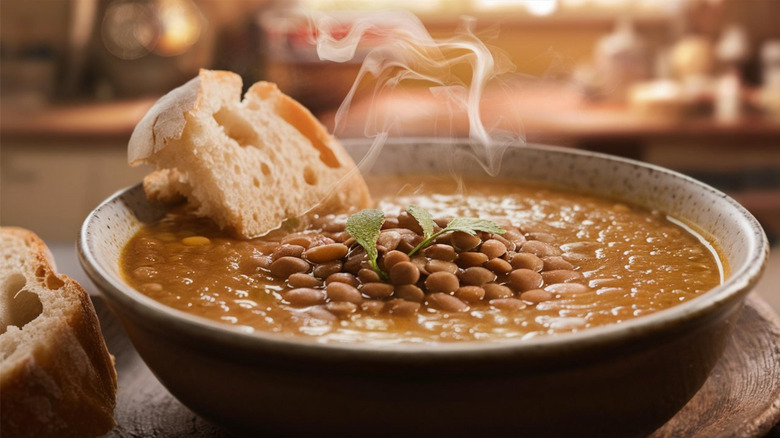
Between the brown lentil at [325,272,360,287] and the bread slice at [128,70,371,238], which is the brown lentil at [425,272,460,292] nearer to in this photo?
the brown lentil at [325,272,360,287]

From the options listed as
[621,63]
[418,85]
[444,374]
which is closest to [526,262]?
[444,374]

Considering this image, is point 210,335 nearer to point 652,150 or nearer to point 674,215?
point 674,215

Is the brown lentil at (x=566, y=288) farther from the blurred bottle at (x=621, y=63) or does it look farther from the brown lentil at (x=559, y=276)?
the blurred bottle at (x=621, y=63)

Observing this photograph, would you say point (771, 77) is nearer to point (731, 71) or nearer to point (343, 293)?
point (731, 71)

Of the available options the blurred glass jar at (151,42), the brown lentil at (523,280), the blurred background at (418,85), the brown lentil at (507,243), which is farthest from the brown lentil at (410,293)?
the blurred glass jar at (151,42)

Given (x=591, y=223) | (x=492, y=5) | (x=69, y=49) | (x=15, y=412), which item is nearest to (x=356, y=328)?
(x=15, y=412)

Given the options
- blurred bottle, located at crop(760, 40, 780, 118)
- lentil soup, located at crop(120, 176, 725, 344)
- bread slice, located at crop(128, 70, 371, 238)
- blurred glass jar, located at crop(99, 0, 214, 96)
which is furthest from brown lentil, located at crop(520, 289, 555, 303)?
blurred glass jar, located at crop(99, 0, 214, 96)
